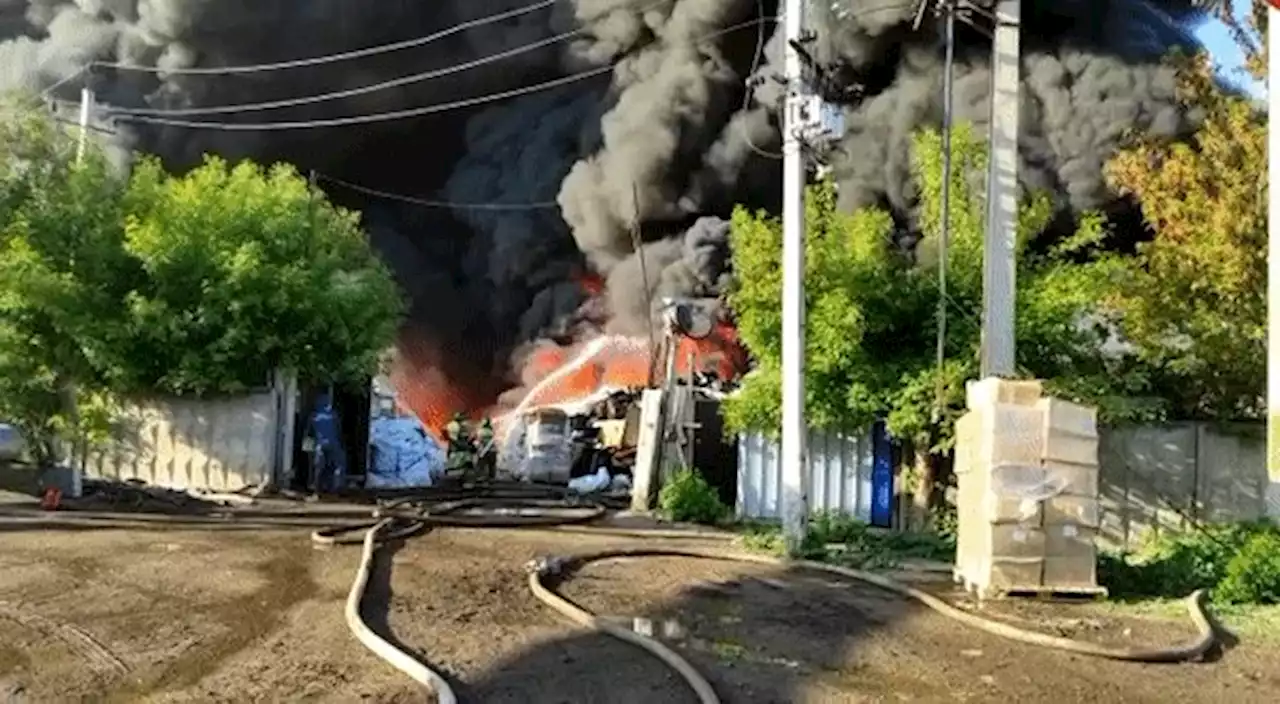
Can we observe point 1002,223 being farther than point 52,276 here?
No

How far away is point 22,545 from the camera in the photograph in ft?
36.9

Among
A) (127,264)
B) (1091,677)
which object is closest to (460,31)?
(127,264)

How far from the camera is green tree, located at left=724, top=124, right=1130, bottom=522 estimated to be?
14.3 metres

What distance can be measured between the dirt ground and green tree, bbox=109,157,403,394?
369 inches

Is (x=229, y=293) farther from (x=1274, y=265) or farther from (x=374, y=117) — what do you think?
(x=374, y=117)

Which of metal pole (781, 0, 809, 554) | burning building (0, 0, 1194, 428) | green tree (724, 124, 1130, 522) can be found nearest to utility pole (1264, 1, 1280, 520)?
metal pole (781, 0, 809, 554)

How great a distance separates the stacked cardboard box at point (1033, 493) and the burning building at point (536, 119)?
19.0m

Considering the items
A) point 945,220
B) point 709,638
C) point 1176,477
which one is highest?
point 945,220

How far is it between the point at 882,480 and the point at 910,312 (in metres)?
2.21

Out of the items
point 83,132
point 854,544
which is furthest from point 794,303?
point 83,132

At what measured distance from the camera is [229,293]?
1995 centimetres

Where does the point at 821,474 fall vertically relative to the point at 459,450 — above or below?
above

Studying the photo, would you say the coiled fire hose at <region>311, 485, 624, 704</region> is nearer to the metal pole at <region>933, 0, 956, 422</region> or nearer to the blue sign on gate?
the blue sign on gate

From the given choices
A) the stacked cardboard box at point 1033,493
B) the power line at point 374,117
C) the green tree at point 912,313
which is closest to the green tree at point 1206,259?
the green tree at point 912,313
